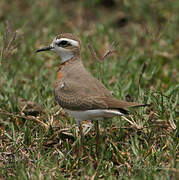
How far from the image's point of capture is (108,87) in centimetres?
652

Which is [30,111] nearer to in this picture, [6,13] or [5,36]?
[5,36]

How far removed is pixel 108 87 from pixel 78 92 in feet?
5.68

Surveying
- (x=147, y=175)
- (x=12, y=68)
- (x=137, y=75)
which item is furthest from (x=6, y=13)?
(x=147, y=175)

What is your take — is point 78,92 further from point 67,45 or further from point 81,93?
point 67,45

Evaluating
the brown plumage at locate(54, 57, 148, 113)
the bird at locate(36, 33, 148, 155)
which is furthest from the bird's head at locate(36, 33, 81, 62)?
the brown plumage at locate(54, 57, 148, 113)

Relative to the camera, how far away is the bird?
4.57 meters

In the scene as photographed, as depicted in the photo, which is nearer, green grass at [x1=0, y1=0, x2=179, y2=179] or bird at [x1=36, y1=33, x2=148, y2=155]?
bird at [x1=36, y1=33, x2=148, y2=155]

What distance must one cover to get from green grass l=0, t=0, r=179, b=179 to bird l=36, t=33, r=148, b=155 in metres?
0.50

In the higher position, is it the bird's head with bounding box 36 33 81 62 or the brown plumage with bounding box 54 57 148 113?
the bird's head with bounding box 36 33 81 62

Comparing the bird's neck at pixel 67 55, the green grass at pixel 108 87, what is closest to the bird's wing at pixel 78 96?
the bird's neck at pixel 67 55

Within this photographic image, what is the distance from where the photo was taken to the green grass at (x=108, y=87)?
15.5 ft

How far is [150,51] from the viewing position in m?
7.91

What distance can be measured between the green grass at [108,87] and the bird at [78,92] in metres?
0.50

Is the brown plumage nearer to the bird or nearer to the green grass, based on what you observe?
the bird
